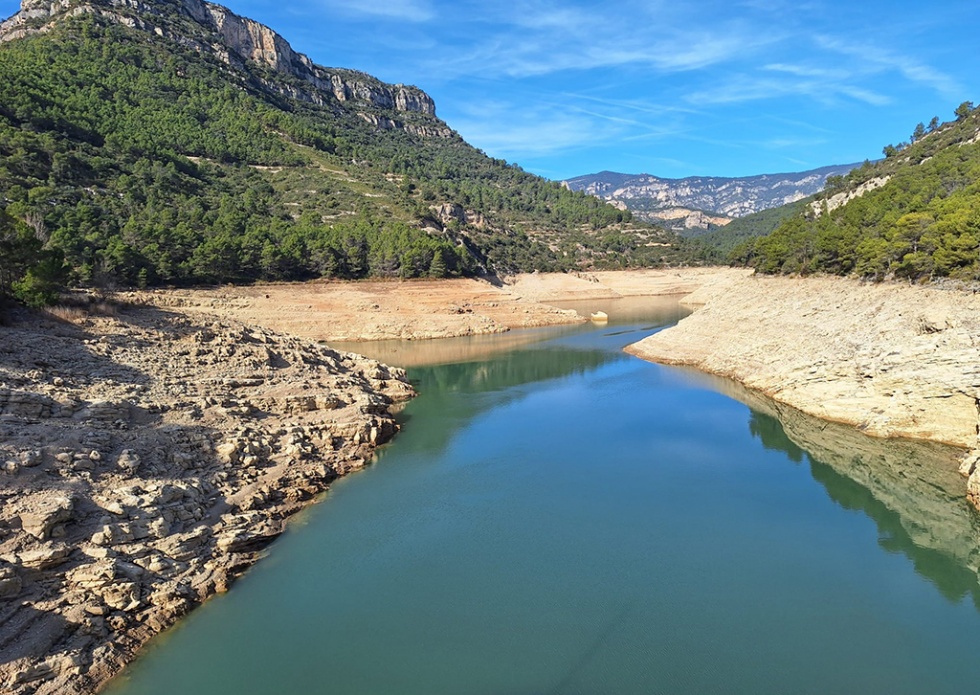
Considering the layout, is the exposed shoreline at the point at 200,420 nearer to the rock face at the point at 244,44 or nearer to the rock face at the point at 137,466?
the rock face at the point at 137,466

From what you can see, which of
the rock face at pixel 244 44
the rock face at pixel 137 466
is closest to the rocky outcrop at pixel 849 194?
the rock face at pixel 137 466

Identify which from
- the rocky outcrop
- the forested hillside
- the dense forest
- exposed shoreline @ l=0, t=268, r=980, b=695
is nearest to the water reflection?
exposed shoreline @ l=0, t=268, r=980, b=695

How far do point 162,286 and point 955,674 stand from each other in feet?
153

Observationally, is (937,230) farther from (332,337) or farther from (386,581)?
(332,337)

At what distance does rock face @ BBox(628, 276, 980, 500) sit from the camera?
18.2m

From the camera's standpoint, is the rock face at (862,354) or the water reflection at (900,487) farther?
the rock face at (862,354)

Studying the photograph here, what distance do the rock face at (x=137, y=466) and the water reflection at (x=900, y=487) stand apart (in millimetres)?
13944

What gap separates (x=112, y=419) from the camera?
15.0 metres

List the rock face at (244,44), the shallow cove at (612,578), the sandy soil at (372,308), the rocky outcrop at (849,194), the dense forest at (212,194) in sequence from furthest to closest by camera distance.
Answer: the rock face at (244,44) < the rocky outcrop at (849,194) < the dense forest at (212,194) < the sandy soil at (372,308) < the shallow cove at (612,578)

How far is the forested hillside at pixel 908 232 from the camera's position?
82.7 ft

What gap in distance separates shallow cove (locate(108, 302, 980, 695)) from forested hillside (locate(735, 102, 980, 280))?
11.3 m

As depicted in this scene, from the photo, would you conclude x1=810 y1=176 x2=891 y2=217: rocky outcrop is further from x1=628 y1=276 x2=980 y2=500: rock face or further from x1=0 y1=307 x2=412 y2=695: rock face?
x1=0 y1=307 x2=412 y2=695: rock face

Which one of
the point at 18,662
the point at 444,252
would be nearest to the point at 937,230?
the point at 18,662

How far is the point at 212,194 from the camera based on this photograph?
64.1m
